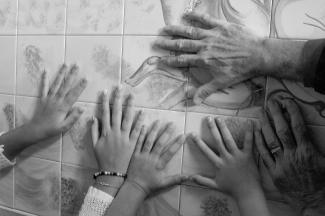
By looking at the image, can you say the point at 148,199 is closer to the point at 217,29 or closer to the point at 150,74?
the point at 150,74

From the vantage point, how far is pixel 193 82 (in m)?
0.82

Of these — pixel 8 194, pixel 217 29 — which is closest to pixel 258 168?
pixel 217 29

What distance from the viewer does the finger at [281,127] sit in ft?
2.31

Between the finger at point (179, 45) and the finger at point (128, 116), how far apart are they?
0.61 ft

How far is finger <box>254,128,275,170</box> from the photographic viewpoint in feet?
2.39

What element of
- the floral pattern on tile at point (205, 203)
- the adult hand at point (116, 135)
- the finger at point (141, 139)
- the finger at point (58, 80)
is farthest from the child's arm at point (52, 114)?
the floral pattern on tile at point (205, 203)

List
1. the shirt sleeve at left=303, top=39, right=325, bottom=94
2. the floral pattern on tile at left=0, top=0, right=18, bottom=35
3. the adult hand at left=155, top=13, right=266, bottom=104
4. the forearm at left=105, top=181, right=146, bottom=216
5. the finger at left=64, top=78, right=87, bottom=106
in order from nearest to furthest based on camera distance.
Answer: the shirt sleeve at left=303, top=39, right=325, bottom=94 < the adult hand at left=155, top=13, right=266, bottom=104 < the forearm at left=105, top=181, right=146, bottom=216 < the finger at left=64, top=78, right=87, bottom=106 < the floral pattern on tile at left=0, top=0, right=18, bottom=35

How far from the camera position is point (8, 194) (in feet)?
3.63

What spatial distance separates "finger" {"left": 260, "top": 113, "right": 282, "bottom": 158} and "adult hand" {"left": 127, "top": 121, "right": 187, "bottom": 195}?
0.75ft

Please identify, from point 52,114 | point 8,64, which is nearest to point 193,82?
point 52,114

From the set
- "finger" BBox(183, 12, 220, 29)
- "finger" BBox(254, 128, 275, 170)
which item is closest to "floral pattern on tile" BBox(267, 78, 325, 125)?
"finger" BBox(254, 128, 275, 170)

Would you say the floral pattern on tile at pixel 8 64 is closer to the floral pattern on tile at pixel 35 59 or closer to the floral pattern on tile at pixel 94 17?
the floral pattern on tile at pixel 35 59

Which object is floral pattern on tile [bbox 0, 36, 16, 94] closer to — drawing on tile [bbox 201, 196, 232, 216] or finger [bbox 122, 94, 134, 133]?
finger [bbox 122, 94, 134, 133]

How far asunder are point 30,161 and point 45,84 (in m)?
0.30
